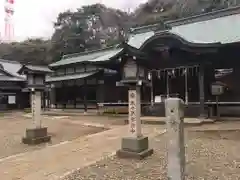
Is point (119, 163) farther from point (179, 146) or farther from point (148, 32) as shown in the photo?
point (148, 32)

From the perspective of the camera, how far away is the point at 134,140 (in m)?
7.13

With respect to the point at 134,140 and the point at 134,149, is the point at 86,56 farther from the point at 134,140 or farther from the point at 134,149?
the point at 134,149

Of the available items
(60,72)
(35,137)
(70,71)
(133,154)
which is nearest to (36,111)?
(35,137)

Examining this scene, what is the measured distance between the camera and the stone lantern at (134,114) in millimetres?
7109

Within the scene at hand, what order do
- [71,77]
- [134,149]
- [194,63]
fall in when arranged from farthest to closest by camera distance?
[71,77]
[194,63]
[134,149]

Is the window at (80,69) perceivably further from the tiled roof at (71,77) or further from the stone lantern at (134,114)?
the stone lantern at (134,114)

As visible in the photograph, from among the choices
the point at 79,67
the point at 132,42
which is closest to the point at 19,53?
the point at 79,67

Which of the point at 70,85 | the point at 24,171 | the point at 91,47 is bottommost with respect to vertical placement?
the point at 24,171

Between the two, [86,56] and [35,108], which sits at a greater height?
[86,56]

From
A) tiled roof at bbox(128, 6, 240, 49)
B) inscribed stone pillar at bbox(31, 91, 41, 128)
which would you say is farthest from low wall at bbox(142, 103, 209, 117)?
inscribed stone pillar at bbox(31, 91, 41, 128)

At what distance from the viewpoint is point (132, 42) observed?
2192cm

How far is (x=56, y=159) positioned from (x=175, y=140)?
4.30 m

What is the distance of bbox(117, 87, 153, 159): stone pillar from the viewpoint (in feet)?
23.1

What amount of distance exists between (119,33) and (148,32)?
23918 millimetres
